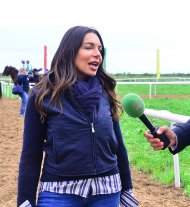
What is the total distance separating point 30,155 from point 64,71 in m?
0.54

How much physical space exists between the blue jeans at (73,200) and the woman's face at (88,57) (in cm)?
73

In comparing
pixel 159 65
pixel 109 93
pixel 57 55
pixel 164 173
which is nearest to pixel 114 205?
pixel 109 93

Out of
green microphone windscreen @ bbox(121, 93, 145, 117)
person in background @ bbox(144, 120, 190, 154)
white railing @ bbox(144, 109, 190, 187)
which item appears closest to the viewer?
green microphone windscreen @ bbox(121, 93, 145, 117)

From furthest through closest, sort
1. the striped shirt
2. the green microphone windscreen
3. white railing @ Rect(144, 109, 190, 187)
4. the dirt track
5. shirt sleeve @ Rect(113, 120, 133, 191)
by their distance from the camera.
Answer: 1. the dirt track
2. white railing @ Rect(144, 109, 190, 187)
3. shirt sleeve @ Rect(113, 120, 133, 191)
4. the striped shirt
5. the green microphone windscreen

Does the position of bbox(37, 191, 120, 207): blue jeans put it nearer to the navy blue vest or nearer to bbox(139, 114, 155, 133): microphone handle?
the navy blue vest

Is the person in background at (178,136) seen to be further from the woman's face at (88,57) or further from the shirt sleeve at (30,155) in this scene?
the shirt sleeve at (30,155)

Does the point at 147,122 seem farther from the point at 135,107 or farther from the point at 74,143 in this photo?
the point at 74,143

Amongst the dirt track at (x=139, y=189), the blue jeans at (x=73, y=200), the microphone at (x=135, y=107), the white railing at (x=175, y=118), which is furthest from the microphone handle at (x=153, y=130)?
the dirt track at (x=139, y=189)

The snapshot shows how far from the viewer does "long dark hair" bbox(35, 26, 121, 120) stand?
2775 millimetres

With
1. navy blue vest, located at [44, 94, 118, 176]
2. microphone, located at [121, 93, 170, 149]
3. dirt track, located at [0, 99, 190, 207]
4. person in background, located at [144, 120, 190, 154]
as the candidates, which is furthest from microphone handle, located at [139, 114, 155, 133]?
dirt track, located at [0, 99, 190, 207]

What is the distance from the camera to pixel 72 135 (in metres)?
2.69

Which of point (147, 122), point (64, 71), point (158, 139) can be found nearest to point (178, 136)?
point (158, 139)

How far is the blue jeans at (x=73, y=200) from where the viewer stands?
268 cm

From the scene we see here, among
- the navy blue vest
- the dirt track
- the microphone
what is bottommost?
the dirt track
